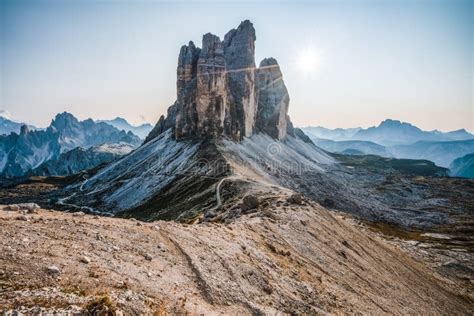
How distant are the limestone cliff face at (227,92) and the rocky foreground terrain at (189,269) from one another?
280 feet

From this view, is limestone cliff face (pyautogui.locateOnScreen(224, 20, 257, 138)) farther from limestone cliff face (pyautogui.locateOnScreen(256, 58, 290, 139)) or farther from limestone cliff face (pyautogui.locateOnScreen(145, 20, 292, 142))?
limestone cliff face (pyautogui.locateOnScreen(256, 58, 290, 139))

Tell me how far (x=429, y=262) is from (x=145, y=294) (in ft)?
201

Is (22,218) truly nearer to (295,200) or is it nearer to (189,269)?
(189,269)

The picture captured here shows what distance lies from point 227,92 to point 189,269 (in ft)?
399

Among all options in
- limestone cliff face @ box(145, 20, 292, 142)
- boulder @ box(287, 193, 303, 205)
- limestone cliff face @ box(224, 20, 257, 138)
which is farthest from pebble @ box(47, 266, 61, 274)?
limestone cliff face @ box(224, 20, 257, 138)

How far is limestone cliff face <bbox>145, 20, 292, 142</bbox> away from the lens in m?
118

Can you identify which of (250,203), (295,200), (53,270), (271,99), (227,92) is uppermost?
(271,99)

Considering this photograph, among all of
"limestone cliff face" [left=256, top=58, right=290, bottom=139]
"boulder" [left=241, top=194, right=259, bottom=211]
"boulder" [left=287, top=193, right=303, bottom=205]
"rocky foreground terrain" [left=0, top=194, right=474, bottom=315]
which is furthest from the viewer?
"limestone cliff face" [left=256, top=58, right=290, bottom=139]

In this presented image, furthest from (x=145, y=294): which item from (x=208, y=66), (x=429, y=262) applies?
(x=208, y=66)

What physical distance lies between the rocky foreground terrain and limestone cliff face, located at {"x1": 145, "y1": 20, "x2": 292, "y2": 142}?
280 ft

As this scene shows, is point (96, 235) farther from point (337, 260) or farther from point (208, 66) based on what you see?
point (208, 66)

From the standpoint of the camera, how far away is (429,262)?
189 feet

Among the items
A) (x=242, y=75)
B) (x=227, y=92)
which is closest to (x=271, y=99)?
(x=242, y=75)

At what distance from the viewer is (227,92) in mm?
135125
